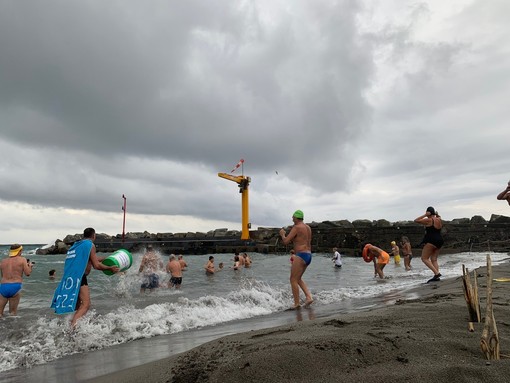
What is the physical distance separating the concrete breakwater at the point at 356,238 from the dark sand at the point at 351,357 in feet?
90.9

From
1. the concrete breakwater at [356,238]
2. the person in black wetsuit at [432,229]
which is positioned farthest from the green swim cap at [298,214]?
the concrete breakwater at [356,238]

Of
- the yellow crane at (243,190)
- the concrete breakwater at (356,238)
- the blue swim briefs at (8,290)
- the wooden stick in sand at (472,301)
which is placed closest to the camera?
the wooden stick in sand at (472,301)

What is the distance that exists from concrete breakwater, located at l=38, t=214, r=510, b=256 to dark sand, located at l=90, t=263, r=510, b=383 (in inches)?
1091

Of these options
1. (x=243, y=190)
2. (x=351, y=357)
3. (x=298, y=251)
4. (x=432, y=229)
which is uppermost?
(x=243, y=190)

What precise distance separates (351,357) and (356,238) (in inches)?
1385

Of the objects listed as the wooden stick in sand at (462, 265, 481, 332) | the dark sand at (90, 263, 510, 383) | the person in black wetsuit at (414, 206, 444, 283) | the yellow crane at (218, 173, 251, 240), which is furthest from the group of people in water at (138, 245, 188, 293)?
the yellow crane at (218, 173, 251, 240)

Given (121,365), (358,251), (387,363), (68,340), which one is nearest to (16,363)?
(68,340)

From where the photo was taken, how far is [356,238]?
120 ft

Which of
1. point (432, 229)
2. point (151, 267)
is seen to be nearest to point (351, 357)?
point (432, 229)

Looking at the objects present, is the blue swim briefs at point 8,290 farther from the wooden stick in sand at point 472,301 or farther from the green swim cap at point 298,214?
the wooden stick in sand at point 472,301

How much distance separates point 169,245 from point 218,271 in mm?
28381

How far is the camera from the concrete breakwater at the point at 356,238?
32156 mm

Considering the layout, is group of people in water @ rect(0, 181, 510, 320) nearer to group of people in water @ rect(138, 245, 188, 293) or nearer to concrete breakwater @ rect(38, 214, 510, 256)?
group of people in water @ rect(138, 245, 188, 293)

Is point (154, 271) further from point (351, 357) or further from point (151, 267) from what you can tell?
point (351, 357)
